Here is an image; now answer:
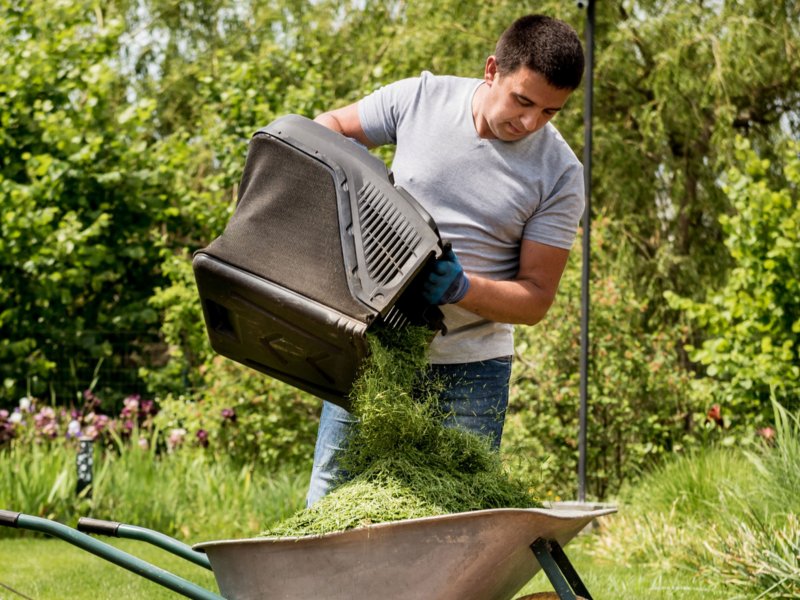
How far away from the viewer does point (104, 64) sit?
7.62 m

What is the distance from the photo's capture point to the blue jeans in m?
2.34

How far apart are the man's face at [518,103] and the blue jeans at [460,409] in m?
0.54

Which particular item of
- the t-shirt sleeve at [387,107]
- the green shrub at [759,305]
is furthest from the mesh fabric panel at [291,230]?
the green shrub at [759,305]

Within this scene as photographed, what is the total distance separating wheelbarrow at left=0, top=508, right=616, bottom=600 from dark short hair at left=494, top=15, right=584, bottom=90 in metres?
0.93

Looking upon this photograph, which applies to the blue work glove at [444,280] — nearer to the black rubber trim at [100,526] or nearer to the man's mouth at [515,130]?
the man's mouth at [515,130]

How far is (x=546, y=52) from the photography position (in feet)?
7.31

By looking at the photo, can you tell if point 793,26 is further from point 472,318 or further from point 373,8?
point 472,318

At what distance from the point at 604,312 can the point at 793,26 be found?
10.2 feet

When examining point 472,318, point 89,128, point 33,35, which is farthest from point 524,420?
point 33,35

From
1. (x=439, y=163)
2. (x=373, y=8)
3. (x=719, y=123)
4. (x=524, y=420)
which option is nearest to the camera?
(x=439, y=163)

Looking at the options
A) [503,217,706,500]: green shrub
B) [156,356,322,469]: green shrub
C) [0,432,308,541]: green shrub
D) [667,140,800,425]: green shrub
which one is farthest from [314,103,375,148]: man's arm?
[156,356,322,469]: green shrub

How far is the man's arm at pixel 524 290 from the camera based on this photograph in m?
2.25

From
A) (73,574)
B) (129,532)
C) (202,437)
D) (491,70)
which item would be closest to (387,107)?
(491,70)

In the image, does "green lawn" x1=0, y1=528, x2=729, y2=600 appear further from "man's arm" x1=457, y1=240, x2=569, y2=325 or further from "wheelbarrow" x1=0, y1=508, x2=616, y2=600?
"wheelbarrow" x1=0, y1=508, x2=616, y2=600
